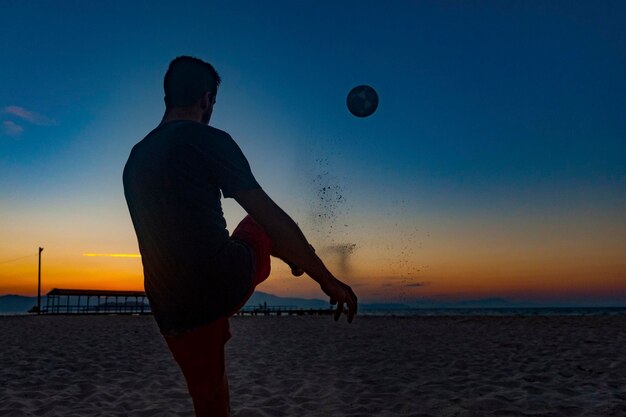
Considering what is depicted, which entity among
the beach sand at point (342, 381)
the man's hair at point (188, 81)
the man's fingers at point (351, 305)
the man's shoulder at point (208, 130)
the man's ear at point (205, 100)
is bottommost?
the beach sand at point (342, 381)

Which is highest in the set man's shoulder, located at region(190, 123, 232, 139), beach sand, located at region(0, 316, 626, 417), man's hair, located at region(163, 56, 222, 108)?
man's hair, located at region(163, 56, 222, 108)

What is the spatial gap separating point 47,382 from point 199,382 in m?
7.06

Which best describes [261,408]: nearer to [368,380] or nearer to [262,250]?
[368,380]

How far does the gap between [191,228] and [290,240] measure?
34 cm

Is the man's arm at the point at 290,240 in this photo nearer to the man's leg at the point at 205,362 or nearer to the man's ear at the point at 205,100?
the man's leg at the point at 205,362

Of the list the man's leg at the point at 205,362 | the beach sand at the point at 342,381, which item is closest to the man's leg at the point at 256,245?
the man's leg at the point at 205,362

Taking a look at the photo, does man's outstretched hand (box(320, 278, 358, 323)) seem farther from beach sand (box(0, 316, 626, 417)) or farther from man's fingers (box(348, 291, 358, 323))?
beach sand (box(0, 316, 626, 417))

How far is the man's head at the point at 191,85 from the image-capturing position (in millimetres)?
1920

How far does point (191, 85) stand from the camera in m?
1.92

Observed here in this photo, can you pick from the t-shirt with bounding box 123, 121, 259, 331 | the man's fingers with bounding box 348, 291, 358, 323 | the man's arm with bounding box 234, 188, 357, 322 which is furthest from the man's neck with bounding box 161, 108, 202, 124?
the man's fingers with bounding box 348, 291, 358, 323

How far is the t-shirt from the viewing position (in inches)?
63.8

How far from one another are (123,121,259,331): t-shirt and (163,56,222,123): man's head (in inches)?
8.0

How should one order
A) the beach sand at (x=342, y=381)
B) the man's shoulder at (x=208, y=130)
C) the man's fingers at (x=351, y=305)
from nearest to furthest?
the man's fingers at (x=351, y=305)
the man's shoulder at (x=208, y=130)
the beach sand at (x=342, y=381)

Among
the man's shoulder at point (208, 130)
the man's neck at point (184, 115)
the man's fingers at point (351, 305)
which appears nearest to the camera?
the man's fingers at point (351, 305)
